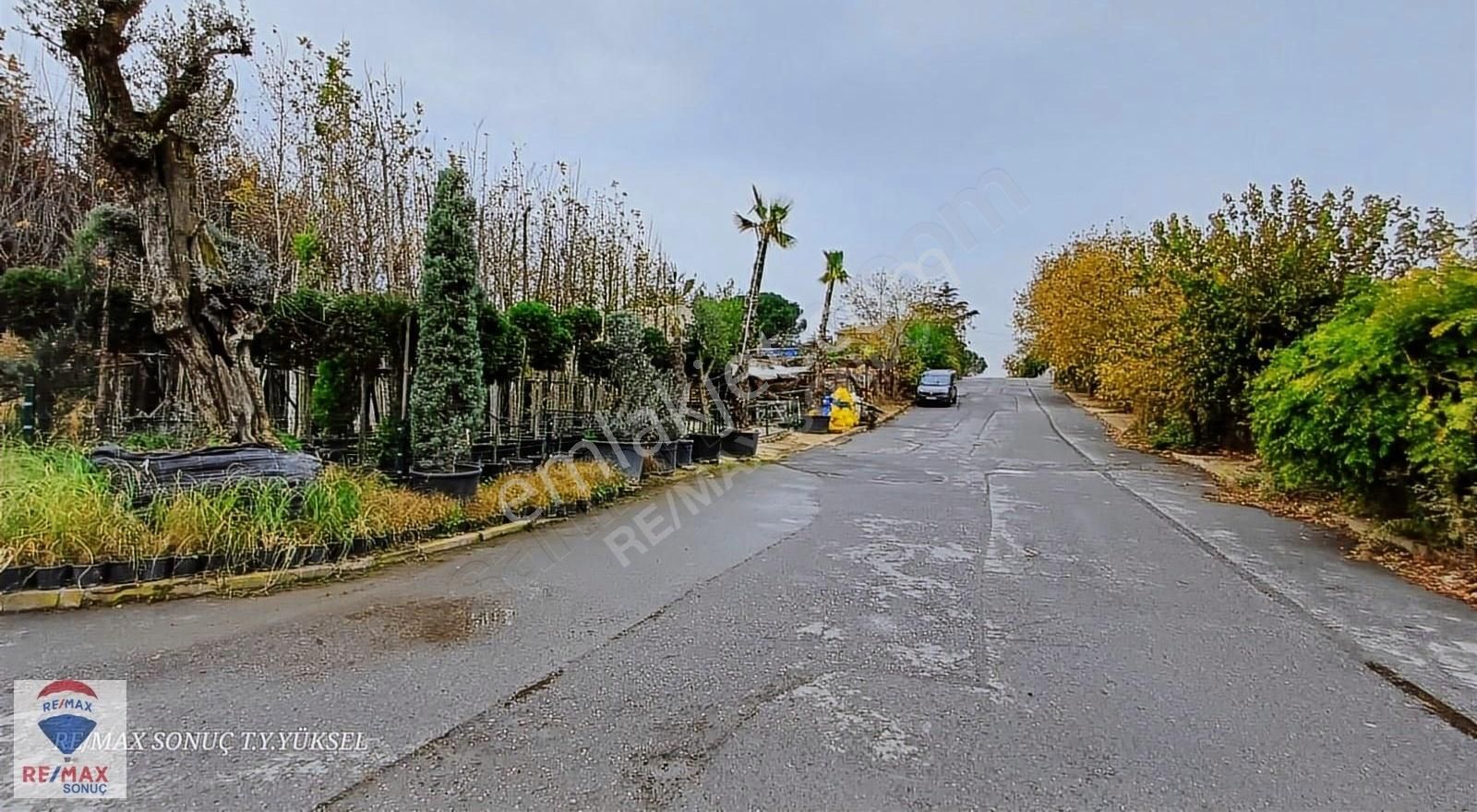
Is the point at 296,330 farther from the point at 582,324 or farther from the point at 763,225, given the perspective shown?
the point at 763,225

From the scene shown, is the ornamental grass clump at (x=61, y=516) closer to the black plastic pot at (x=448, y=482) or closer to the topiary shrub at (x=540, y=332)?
the black plastic pot at (x=448, y=482)

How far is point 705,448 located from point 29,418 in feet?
27.1

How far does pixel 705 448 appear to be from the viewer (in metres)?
12.6

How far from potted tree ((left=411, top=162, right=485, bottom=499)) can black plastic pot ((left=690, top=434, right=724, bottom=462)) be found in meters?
5.35

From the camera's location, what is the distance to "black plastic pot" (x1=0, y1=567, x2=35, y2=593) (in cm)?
434

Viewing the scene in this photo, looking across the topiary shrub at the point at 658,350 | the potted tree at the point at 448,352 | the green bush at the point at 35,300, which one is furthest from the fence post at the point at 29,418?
the topiary shrub at the point at 658,350

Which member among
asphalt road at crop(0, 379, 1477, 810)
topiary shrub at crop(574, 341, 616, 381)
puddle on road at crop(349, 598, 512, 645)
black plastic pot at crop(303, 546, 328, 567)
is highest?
topiary shrub at crop(574, 341, 616, 381)

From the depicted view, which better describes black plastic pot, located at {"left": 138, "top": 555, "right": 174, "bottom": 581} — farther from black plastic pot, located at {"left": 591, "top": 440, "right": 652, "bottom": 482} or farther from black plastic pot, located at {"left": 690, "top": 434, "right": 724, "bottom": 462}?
black plastic pot, located at {"left": 690, "top": 434, "right": 724, "bottom": 462}

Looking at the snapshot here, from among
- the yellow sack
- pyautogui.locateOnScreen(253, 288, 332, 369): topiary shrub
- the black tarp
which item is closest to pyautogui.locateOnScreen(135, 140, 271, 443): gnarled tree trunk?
the black tarp

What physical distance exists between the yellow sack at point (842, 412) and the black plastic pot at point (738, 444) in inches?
259

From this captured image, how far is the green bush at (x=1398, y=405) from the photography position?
570 cm

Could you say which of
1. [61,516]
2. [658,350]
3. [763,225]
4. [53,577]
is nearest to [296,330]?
[61,516]

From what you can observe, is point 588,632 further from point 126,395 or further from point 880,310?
point 880,310

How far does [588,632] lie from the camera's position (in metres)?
4.31
